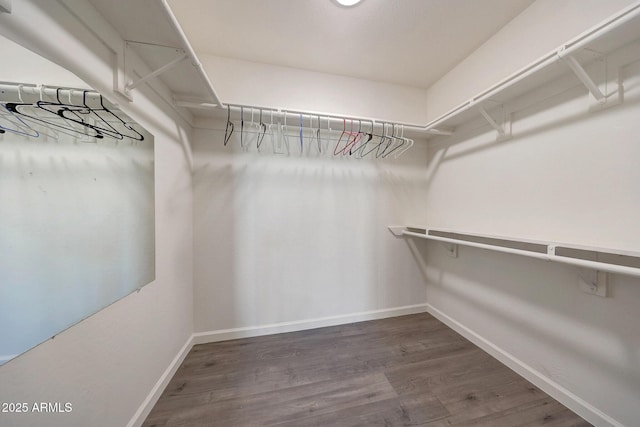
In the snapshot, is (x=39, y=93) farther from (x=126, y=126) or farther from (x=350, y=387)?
(x=350, y=387)

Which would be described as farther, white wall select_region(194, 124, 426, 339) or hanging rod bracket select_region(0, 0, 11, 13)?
white wall select_region(194, 124, 426, 339)

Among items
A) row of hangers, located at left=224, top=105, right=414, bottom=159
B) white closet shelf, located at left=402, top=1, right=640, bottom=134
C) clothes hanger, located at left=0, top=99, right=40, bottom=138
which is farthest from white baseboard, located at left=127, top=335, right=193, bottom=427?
white closet shelf, located at left=402, top=1, right=640, bottom=134

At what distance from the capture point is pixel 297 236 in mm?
1939

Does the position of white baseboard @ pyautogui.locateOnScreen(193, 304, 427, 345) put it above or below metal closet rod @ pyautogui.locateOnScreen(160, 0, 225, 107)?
below

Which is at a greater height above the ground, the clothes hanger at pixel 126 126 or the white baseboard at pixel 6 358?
the clothes hanger at pixel 126 126

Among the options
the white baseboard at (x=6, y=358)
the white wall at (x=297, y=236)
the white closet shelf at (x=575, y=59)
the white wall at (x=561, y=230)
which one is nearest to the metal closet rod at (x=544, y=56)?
the white closet shelf at (x=575, y=59)

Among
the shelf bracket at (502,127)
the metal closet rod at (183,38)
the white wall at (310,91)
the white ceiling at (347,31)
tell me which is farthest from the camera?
the white wall at (310,91)

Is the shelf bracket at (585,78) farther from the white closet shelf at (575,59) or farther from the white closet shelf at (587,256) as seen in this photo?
the white closet shelf at (587,256)

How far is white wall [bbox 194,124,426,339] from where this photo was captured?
5.83 ft

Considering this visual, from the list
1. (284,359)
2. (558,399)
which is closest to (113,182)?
(284,359)

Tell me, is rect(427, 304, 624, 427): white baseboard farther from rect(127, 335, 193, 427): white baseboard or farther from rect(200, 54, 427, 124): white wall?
rect(127, 335, 193, 427): white baseboard

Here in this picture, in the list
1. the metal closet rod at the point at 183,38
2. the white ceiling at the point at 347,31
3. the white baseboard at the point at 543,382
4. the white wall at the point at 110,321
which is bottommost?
the white baseboard at the point at 543,382

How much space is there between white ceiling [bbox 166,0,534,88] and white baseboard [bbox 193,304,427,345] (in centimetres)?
242

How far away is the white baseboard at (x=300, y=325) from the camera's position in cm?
178
